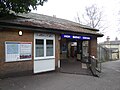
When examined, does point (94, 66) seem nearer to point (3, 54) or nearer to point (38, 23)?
point (38, 23)

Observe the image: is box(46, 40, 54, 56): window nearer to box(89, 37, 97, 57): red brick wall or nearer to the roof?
the roof

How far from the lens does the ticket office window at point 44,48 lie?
11.3 metres

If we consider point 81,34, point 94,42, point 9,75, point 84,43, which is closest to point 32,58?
point 9,75

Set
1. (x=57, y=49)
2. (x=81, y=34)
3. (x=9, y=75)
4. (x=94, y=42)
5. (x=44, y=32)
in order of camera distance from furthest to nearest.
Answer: (x=94, y=42), (x=81, y=34), (x=57, y=49), (x=44, y=32), (x=9, y=75)

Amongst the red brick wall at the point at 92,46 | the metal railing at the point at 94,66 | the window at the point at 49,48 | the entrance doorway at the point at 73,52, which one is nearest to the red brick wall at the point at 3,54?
the window at the point at 49,48

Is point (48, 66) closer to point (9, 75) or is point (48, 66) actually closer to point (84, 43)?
point (9, 75)

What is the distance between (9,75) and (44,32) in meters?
3.87

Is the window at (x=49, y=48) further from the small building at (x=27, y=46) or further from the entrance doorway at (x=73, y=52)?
the entrance doorway at (x=73, y=52)

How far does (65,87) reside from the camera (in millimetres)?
8023

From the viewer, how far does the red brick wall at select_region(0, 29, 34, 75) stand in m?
→ 9.30

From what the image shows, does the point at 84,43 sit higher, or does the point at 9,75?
the point at 84,43

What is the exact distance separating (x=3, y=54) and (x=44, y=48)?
3.23 metres

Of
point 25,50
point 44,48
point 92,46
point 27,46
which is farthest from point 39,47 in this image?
point 92,46

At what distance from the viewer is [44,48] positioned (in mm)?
11727
